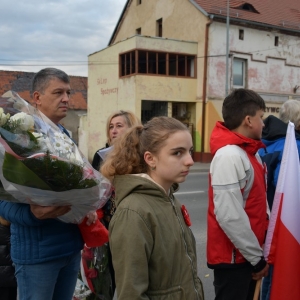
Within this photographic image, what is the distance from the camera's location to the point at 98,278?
2.89 m

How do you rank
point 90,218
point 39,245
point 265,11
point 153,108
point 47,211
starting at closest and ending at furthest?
point 47,211, point 39,245, point 90,218, point 153,108, point 265,11

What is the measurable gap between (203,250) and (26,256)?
3.56m

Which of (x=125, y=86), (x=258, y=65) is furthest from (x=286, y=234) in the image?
(x=258, y=65)

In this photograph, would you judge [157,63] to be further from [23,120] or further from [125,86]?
[23,120]

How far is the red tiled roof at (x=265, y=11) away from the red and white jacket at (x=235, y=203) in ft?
62.8

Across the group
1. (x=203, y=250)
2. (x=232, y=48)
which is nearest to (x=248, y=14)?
(x=232, y=48)

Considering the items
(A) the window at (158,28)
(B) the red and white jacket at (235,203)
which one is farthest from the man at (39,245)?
(A) the window at (158,28)

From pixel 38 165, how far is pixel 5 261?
1.14m

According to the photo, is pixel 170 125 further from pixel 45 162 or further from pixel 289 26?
pixel 289 26

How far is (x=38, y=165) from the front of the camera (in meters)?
1.82

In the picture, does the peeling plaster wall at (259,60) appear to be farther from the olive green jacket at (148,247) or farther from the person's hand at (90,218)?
the olive green jacket at (148,247)

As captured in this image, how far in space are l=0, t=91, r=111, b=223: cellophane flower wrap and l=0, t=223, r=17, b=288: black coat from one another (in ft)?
2.14

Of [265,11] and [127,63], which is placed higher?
[265,11]

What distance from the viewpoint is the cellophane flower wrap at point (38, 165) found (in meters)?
1.83
